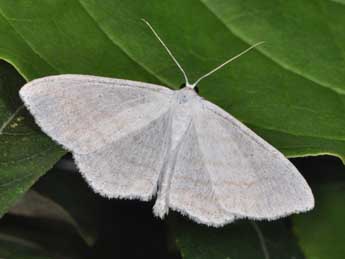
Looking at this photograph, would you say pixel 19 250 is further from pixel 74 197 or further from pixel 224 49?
pixel 224 49

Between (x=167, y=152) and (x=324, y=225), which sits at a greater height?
(x=167, y=152)

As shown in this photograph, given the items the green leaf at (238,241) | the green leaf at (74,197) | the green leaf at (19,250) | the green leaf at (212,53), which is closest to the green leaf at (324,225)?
the green leaf at (238,241)

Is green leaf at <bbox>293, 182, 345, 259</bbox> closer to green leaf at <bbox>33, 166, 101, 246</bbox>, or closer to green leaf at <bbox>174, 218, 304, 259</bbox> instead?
green leaf at <bbox>174, 218, 304, 259</bbox>

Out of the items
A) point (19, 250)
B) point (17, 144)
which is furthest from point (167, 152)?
point (19, 250)

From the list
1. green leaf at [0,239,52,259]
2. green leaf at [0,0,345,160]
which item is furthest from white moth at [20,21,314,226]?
green leaf at [0,239,52,259]

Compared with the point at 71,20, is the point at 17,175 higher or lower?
lower

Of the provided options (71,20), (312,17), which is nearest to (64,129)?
(71,20)

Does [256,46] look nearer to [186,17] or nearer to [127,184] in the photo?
[186,17]
